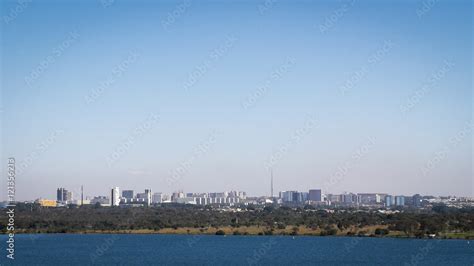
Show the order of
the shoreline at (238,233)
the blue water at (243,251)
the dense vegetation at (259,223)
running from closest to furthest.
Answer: the blue water at (243,251), the shoreline at (238,233), the dense vegetation at (259,223)

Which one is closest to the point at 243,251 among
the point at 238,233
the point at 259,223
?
the point at 238,233

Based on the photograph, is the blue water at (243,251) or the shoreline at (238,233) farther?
the shoreline at (238,233)

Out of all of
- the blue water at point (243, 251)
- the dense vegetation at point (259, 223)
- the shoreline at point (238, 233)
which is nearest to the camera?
the blue water at point (243, 251)

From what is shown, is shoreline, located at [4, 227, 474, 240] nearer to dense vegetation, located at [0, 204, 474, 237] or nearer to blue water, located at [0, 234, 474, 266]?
dense vegetation, located at [0, 204, 474, 237]

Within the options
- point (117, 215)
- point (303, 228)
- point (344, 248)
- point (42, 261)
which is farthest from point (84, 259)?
point (117, 215)

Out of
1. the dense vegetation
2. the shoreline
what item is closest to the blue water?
the shoreline

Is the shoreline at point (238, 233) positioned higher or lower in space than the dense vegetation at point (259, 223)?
lower

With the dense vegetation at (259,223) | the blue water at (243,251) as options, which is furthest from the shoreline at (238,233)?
the blue water at (243,251)

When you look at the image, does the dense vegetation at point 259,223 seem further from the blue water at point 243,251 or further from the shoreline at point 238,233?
the blue water at point 243,251

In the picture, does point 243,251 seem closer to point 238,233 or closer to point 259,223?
point 238,233
